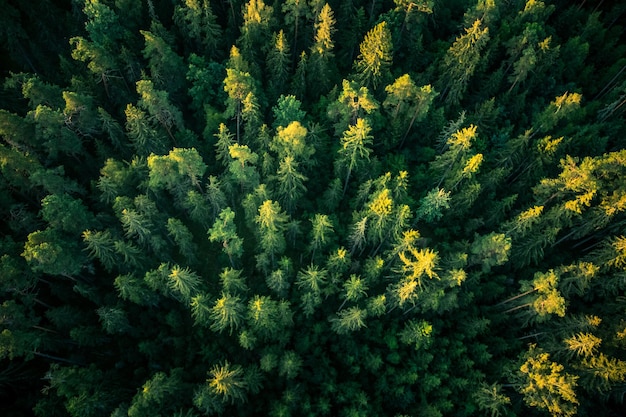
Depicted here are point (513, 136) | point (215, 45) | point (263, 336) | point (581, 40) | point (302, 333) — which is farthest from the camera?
point (581, 40)

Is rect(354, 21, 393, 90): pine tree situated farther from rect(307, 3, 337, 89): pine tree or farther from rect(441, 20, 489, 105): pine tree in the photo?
rect(441, 20, 489, 105): pine tree

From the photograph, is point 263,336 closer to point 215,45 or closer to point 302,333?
point 302,333

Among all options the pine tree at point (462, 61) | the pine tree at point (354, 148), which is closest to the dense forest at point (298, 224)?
the pine tree at point (462, 61)

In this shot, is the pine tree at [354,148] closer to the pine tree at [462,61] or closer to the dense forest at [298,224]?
the dense forest at [298,224]

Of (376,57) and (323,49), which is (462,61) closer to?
(376,57)

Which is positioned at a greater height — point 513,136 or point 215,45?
point 215,45

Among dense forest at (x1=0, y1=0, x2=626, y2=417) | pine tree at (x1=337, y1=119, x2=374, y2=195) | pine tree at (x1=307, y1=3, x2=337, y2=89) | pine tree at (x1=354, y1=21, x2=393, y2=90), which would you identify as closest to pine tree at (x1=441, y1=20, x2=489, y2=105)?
dense forest at (x1=0, y1=0, x2=626, y2=417)

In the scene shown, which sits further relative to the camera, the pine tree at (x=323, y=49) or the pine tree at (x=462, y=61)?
the pine tree at (x=462, y=61)

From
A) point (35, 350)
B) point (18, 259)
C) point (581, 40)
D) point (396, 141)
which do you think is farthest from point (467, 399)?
point (581, 40)

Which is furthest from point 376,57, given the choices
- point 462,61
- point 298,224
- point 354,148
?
point 298,224
